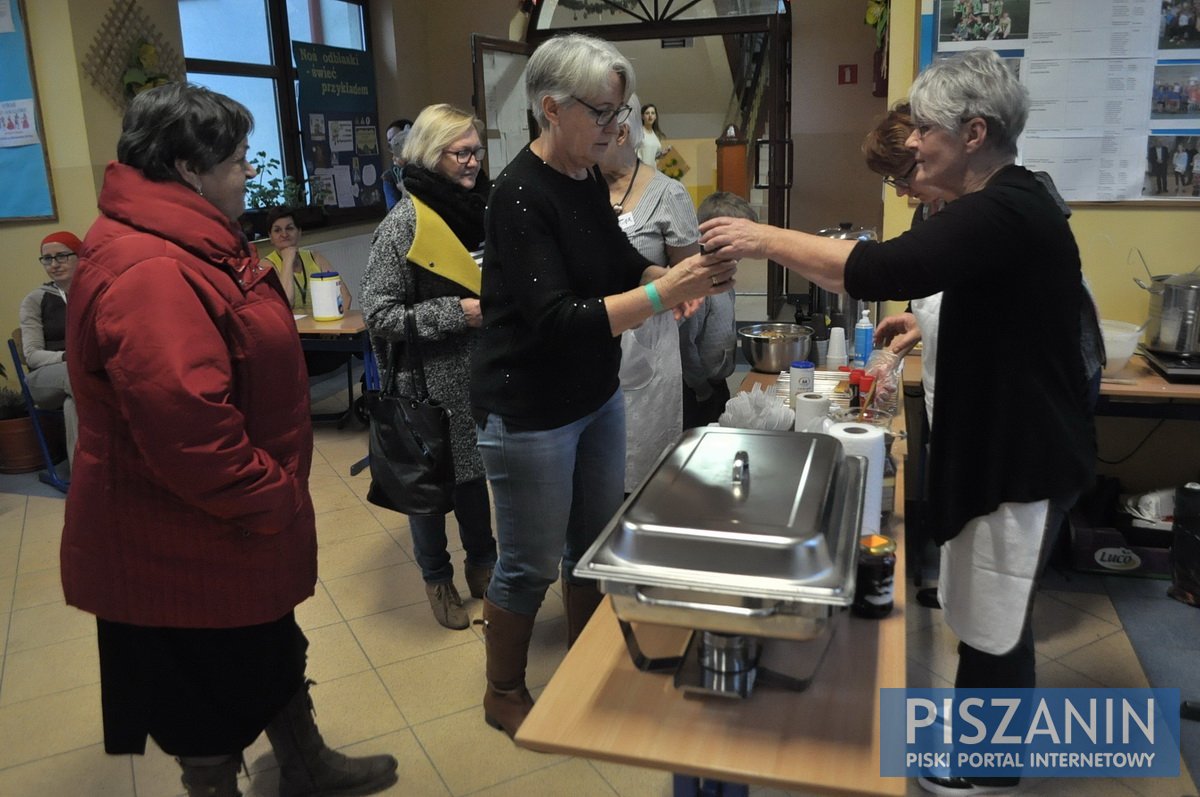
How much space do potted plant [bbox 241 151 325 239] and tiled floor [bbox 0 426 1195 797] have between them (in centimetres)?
267

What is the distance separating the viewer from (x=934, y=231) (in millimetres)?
1402

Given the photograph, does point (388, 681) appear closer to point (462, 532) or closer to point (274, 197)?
point (462, 532)

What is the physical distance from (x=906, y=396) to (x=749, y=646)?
2349mm

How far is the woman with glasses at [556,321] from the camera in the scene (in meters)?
1.63

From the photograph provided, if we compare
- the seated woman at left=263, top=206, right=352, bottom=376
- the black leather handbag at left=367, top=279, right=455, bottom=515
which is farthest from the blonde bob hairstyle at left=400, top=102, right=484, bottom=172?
the seated woman at left=263, top=206, right=352, bottom=376

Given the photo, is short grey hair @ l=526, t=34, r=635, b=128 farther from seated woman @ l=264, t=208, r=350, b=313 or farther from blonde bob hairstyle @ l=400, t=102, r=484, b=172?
seated woman @ l=264, t=208, r=350, b=313

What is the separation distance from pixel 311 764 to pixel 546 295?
44.8 inches

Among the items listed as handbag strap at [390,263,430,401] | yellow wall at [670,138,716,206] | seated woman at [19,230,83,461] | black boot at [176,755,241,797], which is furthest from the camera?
yellow wall at [670,138,716,206]

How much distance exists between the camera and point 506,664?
2.08 m

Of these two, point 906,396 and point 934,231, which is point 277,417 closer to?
point 934,231

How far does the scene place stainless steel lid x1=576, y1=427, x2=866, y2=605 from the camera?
1066mm

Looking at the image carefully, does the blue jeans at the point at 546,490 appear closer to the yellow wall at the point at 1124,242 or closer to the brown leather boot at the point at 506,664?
the brown leather boot at the point at 506,664

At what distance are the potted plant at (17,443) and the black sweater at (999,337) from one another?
434 centimetres

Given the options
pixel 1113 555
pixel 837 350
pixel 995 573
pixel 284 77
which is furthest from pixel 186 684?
pixel 284 77
